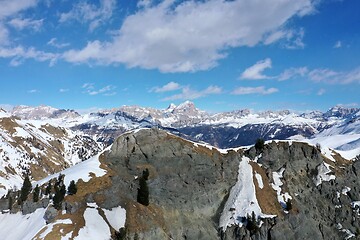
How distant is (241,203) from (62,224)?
183ft

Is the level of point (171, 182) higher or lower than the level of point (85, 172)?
lower

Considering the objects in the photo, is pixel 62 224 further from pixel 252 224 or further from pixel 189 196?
pixel 252 224

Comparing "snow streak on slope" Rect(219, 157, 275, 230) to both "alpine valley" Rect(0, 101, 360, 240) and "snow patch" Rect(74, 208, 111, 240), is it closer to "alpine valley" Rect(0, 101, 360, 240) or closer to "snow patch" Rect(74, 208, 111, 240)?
"alpine valley" Rect(0, 101, 360, 240)

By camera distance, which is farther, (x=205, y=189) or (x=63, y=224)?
(x=205, y=189)

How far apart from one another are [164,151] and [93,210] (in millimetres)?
35694

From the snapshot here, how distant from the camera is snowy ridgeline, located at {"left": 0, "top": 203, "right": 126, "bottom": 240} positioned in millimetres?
81250

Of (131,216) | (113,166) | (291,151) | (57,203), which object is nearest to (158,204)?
(131,216)

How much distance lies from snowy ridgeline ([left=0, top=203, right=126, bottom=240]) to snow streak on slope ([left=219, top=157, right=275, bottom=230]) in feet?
112

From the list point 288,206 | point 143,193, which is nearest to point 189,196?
point 143,193

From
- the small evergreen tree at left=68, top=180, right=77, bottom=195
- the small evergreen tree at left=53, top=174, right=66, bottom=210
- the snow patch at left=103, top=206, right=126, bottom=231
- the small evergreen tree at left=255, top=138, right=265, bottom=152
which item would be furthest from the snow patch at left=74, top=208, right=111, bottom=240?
the small evergreen tree at left=255, top=138, right=265, bottom=152

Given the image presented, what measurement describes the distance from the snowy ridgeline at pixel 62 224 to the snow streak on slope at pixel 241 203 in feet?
112

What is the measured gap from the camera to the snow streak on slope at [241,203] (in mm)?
108106

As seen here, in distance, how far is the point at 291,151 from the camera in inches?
5320

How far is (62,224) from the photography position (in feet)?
272
